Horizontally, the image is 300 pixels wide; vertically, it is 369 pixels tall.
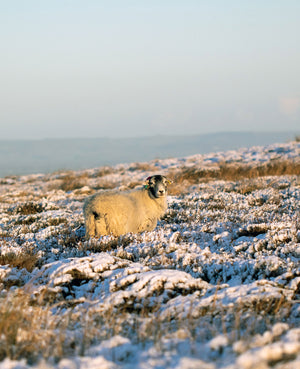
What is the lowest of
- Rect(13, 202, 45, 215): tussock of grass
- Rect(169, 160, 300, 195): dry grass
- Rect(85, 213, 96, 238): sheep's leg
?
Rect(13, 202, 45, 215): tussock of grass

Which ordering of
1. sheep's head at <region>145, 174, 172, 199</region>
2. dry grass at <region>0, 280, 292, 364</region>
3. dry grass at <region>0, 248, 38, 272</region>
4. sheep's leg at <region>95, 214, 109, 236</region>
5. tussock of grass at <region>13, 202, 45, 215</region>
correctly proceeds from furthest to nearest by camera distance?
tussock of grass at <region>13, 202, 45, 215</region> < sheep's head at <region>145, 174, 172, 199</region> < sheep's leg at <region>95, 214, 109, 236</region> < dry grass at <region>0, 248, 38, 272</region> < dry grass at <region>0, 280, 292, 364</region>

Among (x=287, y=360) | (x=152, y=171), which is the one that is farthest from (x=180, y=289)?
(x=152, y=171)

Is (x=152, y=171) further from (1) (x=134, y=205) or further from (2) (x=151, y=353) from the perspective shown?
(2) (x=151, y=353)

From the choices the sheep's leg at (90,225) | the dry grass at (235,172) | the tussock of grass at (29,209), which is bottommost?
the tussock of grass at (29,209)

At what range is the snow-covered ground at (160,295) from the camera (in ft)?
10.7

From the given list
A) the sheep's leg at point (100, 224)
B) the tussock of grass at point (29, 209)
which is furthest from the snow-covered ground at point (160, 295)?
the tussock of grass at point (29, 209)

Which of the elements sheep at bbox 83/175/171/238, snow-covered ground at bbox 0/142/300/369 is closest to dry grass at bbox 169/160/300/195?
snow-covered ground at bbox 0/142/300/369

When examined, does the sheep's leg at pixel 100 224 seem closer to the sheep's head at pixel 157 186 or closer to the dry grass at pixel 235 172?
the sheep's head at pixel 157 186

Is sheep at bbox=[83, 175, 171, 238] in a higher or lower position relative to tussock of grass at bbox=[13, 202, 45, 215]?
higher

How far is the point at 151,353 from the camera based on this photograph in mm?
3295

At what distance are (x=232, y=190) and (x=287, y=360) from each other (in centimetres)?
1156

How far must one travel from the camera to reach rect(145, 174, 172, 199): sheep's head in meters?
8.36

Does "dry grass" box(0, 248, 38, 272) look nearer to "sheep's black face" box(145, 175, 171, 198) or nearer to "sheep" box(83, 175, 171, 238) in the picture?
"sheep" box(83, 175, 171, 238)

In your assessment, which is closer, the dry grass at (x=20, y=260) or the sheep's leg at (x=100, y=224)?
the dry grass at (x=20, y=260)
